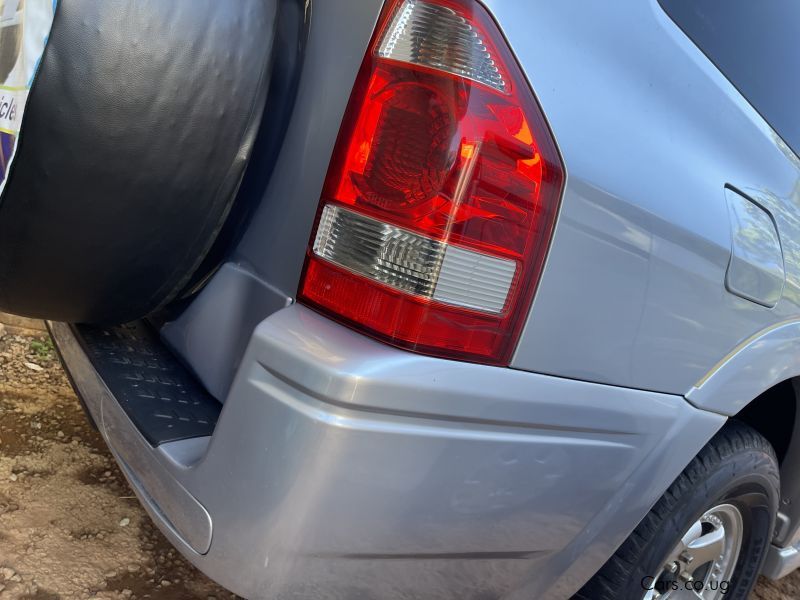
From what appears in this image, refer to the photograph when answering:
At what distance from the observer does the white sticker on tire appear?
1115 millimetres

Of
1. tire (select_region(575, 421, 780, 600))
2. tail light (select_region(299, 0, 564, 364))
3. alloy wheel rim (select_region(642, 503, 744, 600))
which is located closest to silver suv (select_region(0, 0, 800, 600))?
tail light (select_region(299, 0, 564, 364))

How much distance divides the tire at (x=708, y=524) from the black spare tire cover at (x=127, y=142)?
1.21 meters

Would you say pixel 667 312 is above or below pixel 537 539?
above

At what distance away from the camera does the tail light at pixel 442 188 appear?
1.06 m

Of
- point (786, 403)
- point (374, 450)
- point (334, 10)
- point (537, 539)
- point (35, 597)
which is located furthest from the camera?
point (786, 403)

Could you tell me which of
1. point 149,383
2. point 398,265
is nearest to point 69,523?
point 149,383

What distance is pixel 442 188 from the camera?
1.07 m

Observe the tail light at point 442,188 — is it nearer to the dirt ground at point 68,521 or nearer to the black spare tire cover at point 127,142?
the black spare tire cover at point 127,142

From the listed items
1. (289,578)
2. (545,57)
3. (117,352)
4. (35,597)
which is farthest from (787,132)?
(35,597)

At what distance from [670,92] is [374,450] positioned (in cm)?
87

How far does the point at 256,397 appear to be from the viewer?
1.08 m

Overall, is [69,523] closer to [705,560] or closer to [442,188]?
[442,188]

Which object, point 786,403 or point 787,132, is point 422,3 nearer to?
point 787,132

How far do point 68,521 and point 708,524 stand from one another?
180cm
